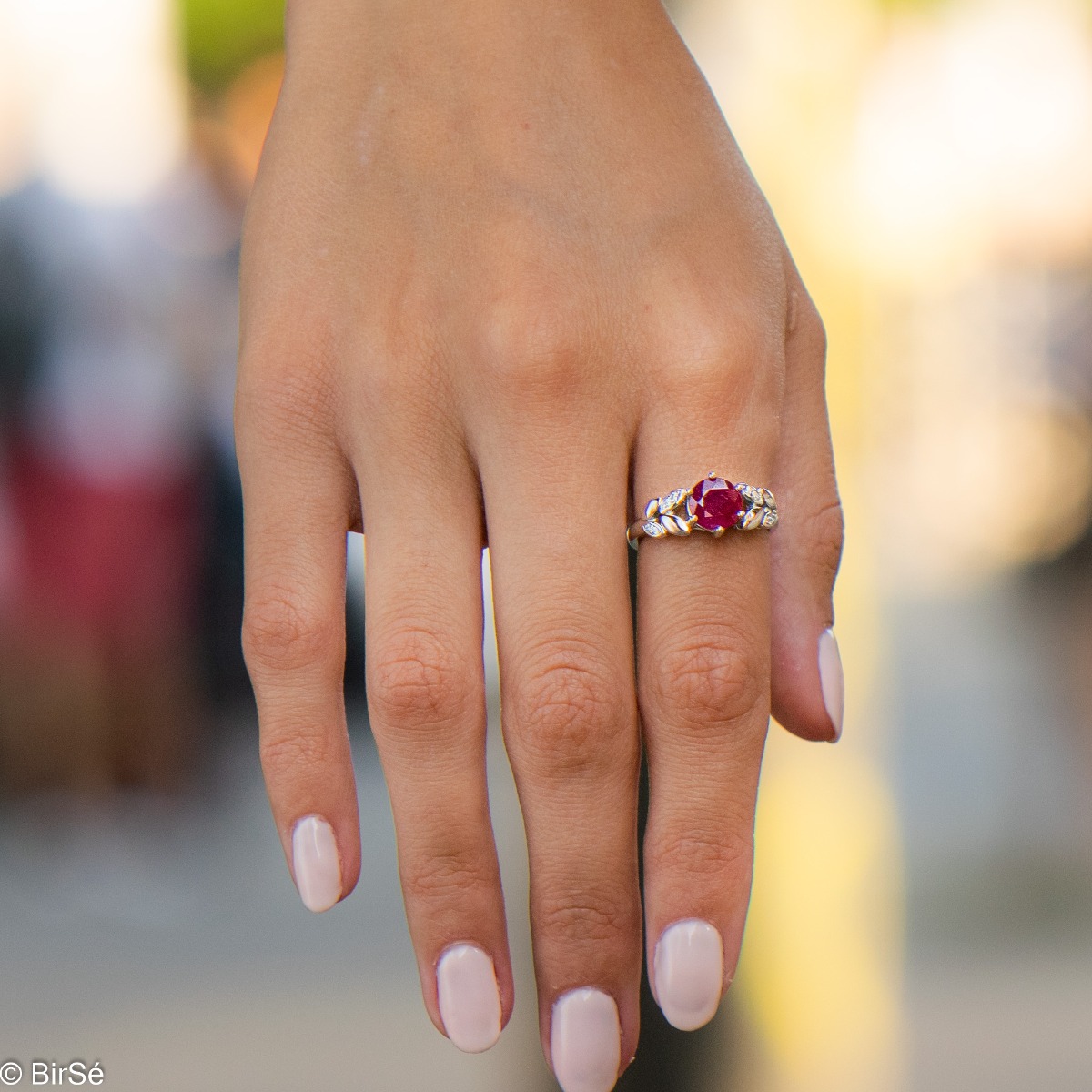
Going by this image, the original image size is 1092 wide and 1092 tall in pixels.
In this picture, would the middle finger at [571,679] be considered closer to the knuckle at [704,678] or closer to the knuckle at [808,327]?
the knuckle at [704,678]

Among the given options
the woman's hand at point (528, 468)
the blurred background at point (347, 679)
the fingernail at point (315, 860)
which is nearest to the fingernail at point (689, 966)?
the woman's hand at point (528, 468)

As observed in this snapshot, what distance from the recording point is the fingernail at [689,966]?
27.8 inches

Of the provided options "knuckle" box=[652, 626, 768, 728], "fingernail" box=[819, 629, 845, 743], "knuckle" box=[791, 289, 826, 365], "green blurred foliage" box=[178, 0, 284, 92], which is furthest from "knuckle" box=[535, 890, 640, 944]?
"green blurred foliage" box=[178, 0, 284, 92]

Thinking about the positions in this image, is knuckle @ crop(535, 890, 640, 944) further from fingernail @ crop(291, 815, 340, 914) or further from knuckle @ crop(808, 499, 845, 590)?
knuckle @ crop(808, 499, 845, 590)

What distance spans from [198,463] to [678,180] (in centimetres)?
331

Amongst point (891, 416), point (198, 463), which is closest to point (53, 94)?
point (198, 463)

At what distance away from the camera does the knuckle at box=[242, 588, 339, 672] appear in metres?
0.71

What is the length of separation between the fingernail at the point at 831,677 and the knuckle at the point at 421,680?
28 cm

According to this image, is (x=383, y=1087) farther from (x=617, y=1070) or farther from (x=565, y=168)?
(x=565, y=168)

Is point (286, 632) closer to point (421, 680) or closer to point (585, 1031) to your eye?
point (421, 680)

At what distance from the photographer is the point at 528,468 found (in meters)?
0.66

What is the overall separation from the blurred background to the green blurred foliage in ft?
0.04

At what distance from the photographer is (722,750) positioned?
0.69m

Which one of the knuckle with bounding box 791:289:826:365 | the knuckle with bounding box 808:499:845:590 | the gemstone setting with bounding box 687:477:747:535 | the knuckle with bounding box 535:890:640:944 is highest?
the knuckle with bounding box 791:289:826:365
